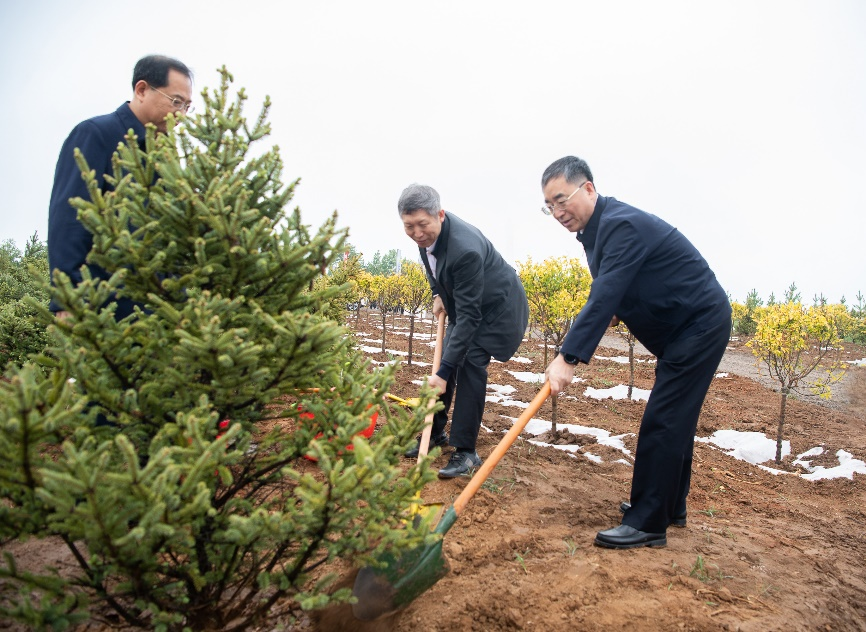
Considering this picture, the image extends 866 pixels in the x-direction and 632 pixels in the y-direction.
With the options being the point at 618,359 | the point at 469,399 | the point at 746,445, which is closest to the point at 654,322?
the point at 469,399

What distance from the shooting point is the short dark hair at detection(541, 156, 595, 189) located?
2.99 m

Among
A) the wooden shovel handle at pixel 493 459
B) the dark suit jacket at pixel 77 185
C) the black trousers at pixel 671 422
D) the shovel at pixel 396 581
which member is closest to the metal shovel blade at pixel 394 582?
the shovel at pixel 396 581

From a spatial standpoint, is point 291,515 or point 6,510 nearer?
point 6,510

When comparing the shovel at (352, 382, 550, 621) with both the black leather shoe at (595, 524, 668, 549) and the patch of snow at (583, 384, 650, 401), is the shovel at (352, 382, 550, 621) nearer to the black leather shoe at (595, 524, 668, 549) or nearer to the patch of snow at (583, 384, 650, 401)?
the black leather shoe at (595, 524, 668, 549)

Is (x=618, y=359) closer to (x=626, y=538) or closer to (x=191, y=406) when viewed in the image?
(x=626, y=538)

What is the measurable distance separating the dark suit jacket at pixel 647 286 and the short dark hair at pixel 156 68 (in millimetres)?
2318

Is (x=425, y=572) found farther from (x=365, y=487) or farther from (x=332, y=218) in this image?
(x=332, y=218)

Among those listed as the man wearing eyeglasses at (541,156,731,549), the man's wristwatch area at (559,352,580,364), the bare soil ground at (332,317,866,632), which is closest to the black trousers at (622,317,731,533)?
the man wearing eyeglasses at (541,156,731,549)

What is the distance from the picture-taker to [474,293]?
373cm

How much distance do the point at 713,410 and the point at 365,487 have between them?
7.91 meters

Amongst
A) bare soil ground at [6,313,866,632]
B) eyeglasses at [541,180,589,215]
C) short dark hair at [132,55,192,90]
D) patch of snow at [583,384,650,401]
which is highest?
short dark hair at [132,55,192,90]

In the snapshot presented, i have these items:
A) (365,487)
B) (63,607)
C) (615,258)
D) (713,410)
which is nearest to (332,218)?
(365,487)

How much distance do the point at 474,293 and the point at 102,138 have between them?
2363 millimetres

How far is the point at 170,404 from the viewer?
1.53 meters
